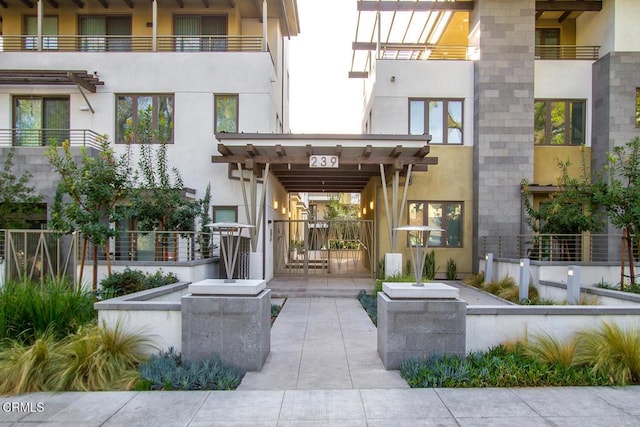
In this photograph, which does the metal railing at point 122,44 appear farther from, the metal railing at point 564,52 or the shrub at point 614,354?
the shrub at point 614,354

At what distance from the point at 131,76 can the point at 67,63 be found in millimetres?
2179

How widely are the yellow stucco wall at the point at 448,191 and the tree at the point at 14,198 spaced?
11014mm

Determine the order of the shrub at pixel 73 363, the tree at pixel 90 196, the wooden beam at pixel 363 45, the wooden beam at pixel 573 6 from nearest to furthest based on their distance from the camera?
the shrub at pixel 73 363 → the tree at pixel 90 196 → the wooden beam at pixel 573 6 → the wooden beam at pixel 363 45

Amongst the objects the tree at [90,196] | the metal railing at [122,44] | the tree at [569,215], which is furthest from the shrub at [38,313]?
the metal railing at [122,44]

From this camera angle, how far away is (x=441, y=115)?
54.6ft

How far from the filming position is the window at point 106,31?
1678 centimetres

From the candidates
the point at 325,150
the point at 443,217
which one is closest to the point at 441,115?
the point at 443,217

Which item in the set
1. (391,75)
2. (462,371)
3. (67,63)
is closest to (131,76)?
(67,63)

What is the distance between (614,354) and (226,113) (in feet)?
41.8

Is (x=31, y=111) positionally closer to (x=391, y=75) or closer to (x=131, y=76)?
(x=131, y=76)

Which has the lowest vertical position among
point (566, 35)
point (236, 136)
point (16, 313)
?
point (16, 313)

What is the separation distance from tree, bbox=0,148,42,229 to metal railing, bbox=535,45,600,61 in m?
18.0

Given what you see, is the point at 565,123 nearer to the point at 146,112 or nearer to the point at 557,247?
the point at 557,247

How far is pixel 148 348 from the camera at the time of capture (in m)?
6.68
